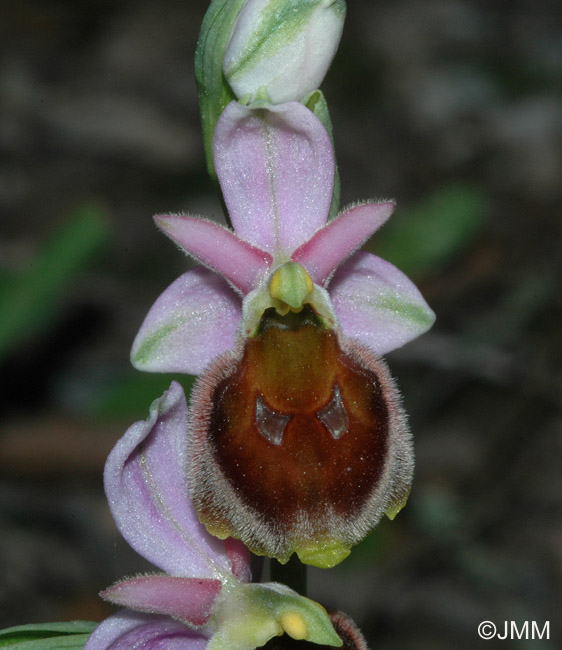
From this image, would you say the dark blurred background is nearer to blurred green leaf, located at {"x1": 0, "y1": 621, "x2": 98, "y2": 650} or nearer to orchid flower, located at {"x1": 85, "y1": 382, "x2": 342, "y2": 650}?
blurred green leaf, located at {"x1": 0, "y1": 621, "x2": 98, "y2": 650}

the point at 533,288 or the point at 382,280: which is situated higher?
the point at 533,288

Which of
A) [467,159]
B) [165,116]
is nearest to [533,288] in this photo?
[467,159]

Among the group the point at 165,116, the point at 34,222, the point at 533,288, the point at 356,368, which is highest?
the point at 165,116

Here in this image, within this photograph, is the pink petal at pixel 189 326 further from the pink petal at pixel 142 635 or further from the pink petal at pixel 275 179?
the pink petal at pixel 142 635

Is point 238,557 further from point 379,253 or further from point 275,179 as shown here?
point 379,253

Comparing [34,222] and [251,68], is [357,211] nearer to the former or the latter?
[251,68]

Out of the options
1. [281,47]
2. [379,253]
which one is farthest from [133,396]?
[281,47]

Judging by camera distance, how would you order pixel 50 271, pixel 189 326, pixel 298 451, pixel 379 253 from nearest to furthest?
pixel 298 451
pixel 189 326
pixel 50 271
pixel 379 253
